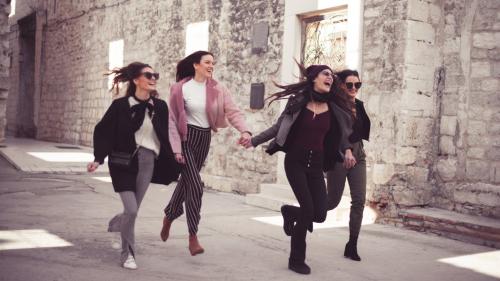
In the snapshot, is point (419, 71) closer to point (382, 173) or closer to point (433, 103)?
point (433, 103)

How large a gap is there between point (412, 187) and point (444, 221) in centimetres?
66

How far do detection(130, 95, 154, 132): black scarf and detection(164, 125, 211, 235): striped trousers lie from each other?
488 millimetres

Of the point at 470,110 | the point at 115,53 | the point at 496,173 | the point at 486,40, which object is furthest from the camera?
the point at 115,53

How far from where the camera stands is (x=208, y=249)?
5.11 metres

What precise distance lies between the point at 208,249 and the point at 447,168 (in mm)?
3259

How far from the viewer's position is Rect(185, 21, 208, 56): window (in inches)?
419

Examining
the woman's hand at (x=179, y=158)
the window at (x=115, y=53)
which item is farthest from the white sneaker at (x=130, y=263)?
the window at (x=115, y=53)

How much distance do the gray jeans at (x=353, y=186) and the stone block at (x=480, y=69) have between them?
2.38 meters

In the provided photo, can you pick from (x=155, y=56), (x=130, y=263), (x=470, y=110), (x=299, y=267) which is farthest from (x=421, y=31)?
(x=155, y=56)

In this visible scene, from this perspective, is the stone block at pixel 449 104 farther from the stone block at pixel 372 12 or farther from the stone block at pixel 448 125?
the stone block at pixel 372 12

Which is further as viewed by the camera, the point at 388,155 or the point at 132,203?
the point at 388,155

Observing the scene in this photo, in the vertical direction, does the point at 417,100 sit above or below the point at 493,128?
above

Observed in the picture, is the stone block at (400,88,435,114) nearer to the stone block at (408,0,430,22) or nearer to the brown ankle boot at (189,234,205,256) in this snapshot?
the stone block at (408,0,430,22)

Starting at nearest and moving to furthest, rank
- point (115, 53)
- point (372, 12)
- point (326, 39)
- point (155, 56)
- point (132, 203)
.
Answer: point (132, 203)
point (372, 12)
point (326, 39)
point (155, 56)
point (115, 53)
